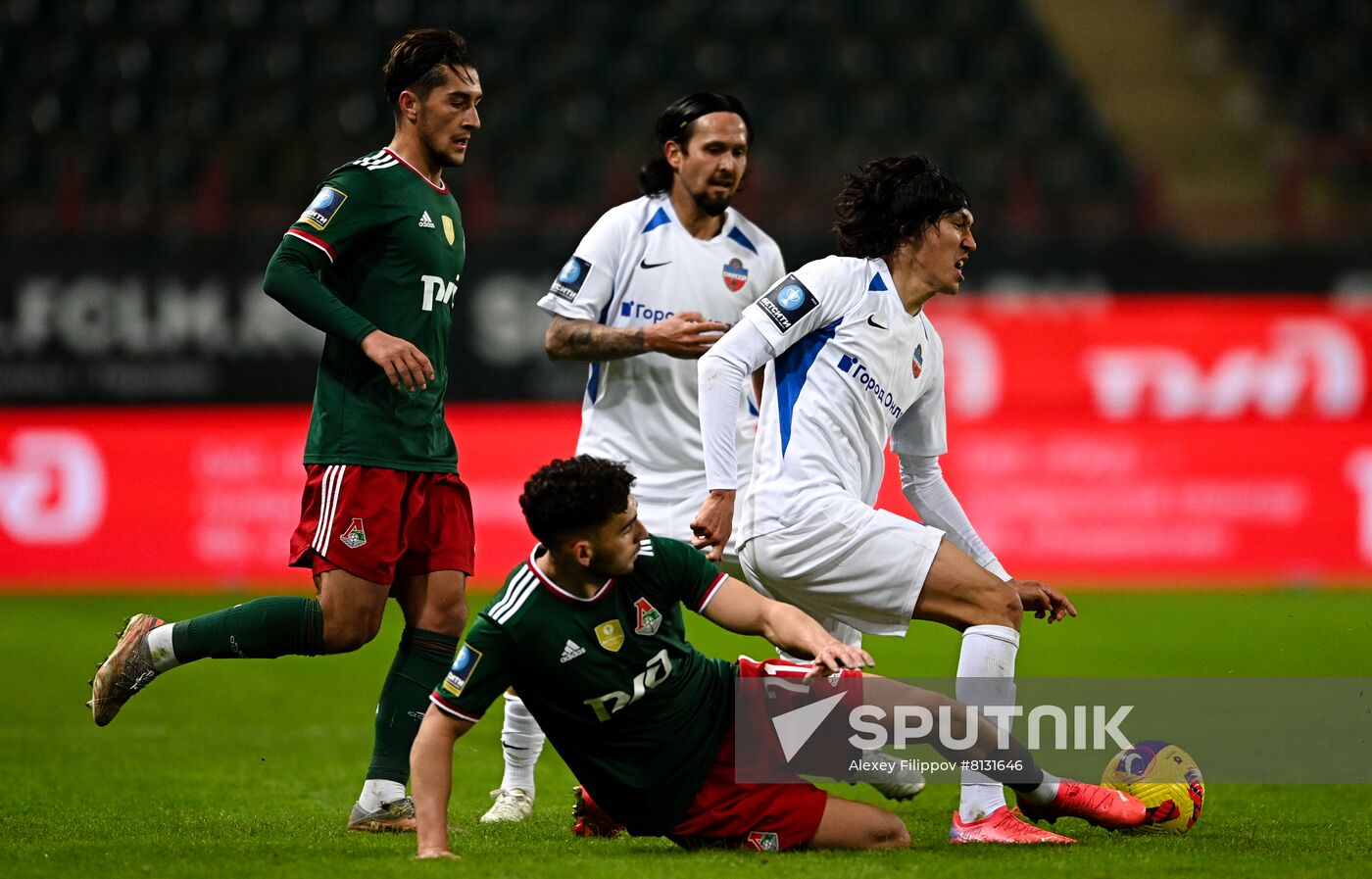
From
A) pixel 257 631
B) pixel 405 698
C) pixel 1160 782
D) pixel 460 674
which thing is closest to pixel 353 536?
pixel 257 631

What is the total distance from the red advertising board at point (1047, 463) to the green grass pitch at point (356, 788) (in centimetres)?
166

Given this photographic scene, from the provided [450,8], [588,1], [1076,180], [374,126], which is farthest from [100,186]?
[1076,180]

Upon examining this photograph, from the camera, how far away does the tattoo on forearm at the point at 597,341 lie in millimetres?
5844

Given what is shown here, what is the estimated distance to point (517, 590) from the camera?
4469 mm

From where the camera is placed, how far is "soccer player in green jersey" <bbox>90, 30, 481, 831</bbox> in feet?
16.9

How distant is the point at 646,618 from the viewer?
179 inches

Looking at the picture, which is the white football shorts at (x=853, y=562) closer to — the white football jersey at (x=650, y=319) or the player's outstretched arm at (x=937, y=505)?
the player's outstretched arm at (x=937, y=505)

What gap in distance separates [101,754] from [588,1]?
13.7m

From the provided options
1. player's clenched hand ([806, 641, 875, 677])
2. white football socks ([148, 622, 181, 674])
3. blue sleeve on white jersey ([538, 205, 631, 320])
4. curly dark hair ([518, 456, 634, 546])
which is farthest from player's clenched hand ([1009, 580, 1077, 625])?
white football socks ([148, 622, 181, 674])

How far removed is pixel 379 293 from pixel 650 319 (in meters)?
1.20

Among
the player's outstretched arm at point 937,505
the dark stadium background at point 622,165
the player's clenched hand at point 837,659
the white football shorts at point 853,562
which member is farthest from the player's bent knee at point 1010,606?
the dark stadium background at point 622,165

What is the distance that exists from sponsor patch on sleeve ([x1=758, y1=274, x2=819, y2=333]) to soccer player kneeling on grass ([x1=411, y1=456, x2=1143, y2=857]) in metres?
0.82

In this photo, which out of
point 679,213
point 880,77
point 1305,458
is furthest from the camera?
point 880,77

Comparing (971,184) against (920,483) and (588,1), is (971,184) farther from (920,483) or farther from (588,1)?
(920,483)
